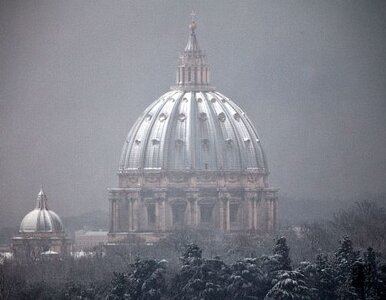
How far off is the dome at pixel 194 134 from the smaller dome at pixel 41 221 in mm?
4857

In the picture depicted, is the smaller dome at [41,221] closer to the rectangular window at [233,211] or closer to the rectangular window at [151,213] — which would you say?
the rectangular window at [151,213]

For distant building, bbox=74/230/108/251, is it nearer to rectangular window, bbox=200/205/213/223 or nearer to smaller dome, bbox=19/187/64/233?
smaller dome, bbox=19/187/64/233

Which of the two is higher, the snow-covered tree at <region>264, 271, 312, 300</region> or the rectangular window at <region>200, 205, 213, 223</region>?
the rectangular window at <region>200, 205, 213, 223</region>

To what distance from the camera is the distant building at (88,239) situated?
158 metres

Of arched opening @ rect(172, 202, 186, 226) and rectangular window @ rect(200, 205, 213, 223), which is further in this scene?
rectangular window @ rect(200, 205, 213, 223)

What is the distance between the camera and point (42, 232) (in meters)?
159

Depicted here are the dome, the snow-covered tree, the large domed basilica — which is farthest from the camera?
the dome

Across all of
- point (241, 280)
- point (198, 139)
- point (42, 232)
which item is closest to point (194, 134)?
point (198, 139)

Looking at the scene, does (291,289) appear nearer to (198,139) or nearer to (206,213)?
(206,213)

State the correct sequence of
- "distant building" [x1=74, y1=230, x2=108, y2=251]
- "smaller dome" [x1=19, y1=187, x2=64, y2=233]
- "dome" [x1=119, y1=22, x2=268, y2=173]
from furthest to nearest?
"dome" [x1=119, y1=22, x2=268, y2=173] → "smaller dome" [x1=19, y1=187, x2=64, y2=233] → "distant building" [x1=74, y1=230, x2=108, y2=251]

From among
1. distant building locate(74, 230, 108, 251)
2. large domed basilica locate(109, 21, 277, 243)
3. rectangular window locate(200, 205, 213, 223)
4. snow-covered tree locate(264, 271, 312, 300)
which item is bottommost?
snow-covered tree locate(264, 271, 312, 300)

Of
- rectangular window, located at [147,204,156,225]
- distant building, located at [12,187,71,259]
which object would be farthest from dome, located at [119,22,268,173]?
distant building, located at [12,187,71,259]

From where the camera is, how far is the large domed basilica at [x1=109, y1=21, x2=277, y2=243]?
527 ft

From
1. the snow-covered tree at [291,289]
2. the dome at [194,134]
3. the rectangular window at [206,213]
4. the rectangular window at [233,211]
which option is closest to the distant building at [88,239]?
the dome at [194,134]
